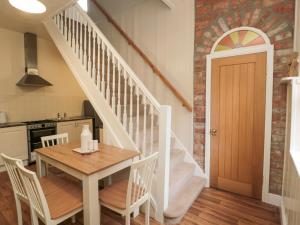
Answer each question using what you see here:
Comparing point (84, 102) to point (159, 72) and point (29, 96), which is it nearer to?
point (29, 96)

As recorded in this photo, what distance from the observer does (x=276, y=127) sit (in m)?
2.29

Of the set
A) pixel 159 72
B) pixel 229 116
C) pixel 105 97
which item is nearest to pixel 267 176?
pixel 229 116

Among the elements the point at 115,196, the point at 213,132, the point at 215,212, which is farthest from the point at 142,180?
the point at 213,132

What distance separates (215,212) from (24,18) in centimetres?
435

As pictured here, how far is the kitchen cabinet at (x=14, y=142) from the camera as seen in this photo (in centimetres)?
321

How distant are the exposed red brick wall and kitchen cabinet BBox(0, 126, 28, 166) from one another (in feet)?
11.0

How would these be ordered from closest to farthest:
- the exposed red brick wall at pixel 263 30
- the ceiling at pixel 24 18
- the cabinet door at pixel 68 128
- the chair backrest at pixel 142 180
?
the chair backrest at pixel 142 180 < the exposed red brick wall at pixel 263 30 < the ceiling at pixel 24 18 < the cabinet door at pixel 68 128

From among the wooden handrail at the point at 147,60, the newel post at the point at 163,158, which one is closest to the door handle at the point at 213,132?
the wooden handrail at the point at 147,60

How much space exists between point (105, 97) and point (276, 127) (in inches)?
90.8

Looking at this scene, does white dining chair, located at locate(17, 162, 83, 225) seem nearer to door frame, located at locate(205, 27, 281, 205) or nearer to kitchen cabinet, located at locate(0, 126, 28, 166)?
kitchen cabinet, located at locate(0, 126, 28, 166)

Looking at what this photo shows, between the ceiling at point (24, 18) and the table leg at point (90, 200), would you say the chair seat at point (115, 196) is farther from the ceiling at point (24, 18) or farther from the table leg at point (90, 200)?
the ceiling at point (24, 18)

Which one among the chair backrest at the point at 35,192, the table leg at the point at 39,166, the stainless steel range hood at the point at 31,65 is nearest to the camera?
the chair backrest at the point at 35,192

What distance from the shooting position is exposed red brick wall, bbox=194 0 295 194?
218 centimetres

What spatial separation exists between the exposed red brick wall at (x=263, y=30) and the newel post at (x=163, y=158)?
1.16 m
